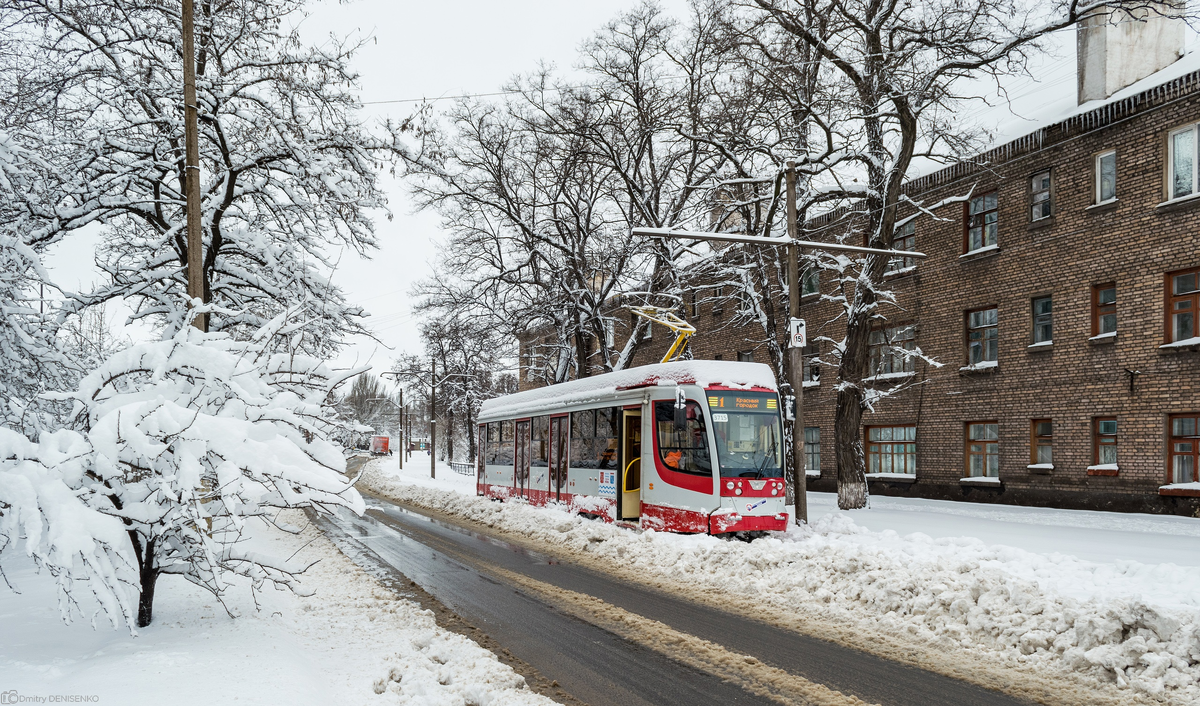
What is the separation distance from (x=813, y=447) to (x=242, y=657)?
28526mm

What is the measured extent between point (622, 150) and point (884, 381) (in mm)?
12113

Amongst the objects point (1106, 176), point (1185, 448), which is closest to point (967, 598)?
point (1185, 448)

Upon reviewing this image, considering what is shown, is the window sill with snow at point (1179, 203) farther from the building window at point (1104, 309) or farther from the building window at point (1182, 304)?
the building window at point (1104, 309)

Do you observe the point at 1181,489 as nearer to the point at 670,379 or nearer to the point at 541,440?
the point at 670,379

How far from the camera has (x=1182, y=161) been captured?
1830 centimetres

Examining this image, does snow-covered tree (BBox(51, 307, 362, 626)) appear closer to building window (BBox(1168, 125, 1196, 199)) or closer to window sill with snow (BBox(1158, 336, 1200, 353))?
window sill with snow (BBox(1158, 336, 1200, 353))

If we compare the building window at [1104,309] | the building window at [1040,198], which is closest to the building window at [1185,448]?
the building window at [1104,309]

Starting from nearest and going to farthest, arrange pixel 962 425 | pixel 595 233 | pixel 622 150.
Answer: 1. pixel 962 425
2. pixel 622 150
3. pixel 595 233

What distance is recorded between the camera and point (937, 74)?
17375mm

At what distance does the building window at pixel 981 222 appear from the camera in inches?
934

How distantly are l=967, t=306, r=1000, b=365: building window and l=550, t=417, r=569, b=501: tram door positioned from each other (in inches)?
524

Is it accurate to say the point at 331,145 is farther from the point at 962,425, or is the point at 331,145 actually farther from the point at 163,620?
the point at 962,425

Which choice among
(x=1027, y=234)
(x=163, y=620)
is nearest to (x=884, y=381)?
(x=1027, y=234)

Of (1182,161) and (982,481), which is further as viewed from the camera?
(982,481)
